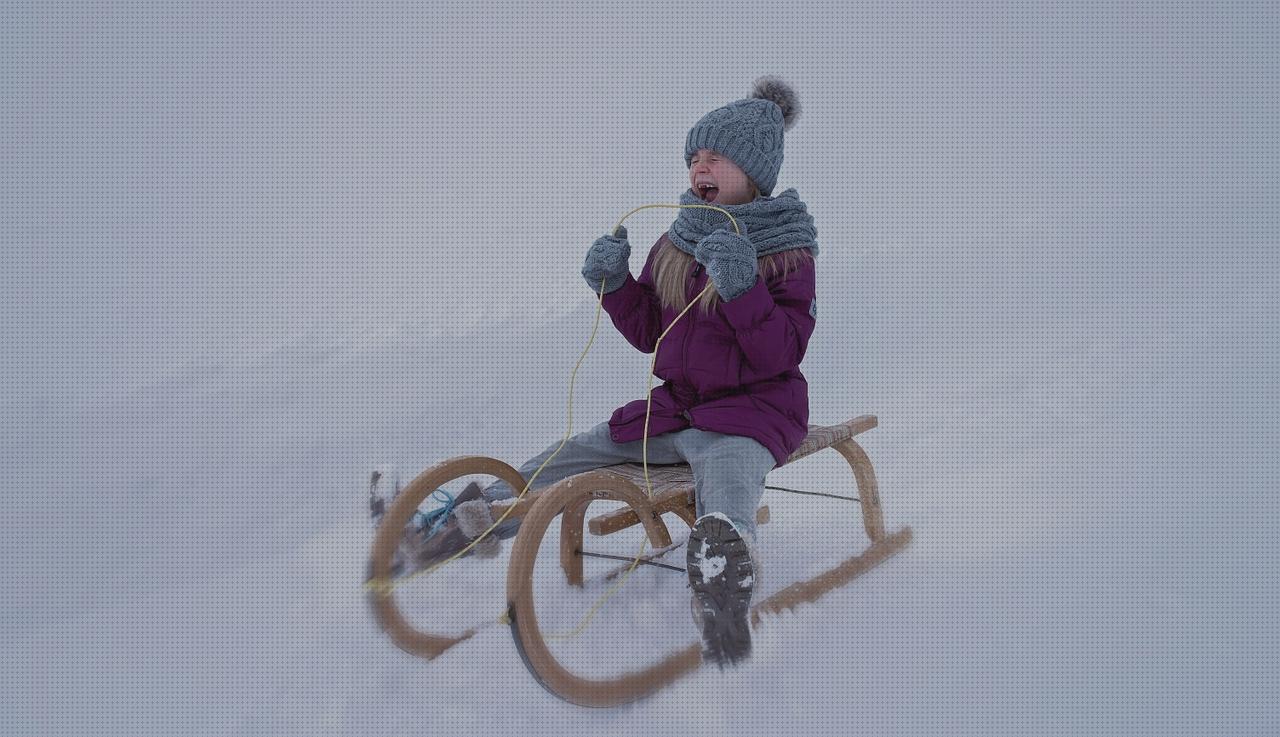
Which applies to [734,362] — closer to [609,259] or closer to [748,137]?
[609,259]

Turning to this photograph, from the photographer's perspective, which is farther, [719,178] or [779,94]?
[779,94]

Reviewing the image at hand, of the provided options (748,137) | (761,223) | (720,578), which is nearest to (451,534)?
(720,578)

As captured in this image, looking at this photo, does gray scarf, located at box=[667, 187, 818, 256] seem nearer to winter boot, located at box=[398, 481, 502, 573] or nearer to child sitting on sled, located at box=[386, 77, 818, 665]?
child sitting on sled, located at box=[386, 77, 818, 665]

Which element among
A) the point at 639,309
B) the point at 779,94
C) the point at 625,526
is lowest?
the point at 625,526

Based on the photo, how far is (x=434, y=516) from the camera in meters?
1.78

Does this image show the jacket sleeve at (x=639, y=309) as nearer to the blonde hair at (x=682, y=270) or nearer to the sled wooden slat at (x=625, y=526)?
the blonde hair at (x=682, y=270)

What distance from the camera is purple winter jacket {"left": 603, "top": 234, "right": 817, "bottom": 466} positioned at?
1888mm

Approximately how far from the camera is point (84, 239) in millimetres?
4211

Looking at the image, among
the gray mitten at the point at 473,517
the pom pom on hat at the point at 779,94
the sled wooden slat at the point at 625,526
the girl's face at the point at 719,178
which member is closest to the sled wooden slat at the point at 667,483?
the sled wooden slat at the point at 625,526

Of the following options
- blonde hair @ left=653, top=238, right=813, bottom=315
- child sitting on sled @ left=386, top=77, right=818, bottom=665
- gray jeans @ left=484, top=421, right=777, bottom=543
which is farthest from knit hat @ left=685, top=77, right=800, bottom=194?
gray jeans @ left=484, top=421, right=777, bottom=543

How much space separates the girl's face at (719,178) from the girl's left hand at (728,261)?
25 centimetres

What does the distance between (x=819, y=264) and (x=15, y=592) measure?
3.42 metres

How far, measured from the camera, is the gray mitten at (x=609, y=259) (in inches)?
78.8

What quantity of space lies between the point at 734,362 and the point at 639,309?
28 cm
